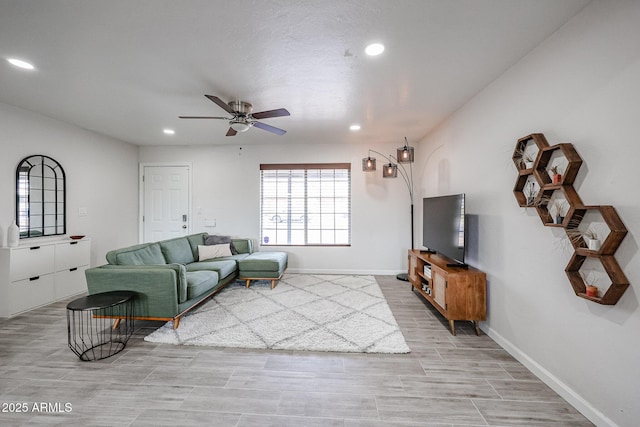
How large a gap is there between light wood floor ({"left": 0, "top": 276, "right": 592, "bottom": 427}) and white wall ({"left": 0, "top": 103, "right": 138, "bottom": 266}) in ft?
6.62

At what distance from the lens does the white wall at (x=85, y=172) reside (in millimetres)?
3172

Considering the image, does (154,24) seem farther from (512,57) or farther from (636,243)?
(636,243)

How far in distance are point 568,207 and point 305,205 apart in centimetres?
396

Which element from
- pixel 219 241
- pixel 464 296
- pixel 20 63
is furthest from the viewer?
pixel 219 241

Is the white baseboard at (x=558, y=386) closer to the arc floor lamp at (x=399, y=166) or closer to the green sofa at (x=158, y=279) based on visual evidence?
the arc floor lamp at (x=399, y=166)

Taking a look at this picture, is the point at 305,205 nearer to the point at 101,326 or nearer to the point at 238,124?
the point at 238,124

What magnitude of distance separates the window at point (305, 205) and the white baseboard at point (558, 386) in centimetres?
307

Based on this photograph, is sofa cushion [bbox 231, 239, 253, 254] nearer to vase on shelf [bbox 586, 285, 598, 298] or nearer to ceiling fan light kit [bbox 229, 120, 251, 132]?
ceiling fan light kit [bbox 229, 120, 251, 132]

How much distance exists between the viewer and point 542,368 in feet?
6.35

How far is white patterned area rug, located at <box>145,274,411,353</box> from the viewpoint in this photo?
8.07 feet

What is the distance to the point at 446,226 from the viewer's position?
122 inches

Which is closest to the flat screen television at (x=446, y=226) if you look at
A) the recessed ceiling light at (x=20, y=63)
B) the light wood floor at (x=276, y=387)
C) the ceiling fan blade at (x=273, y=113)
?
the light wood floor at (x=276, y=387)

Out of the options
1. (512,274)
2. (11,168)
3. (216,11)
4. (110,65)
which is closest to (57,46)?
(110,65)

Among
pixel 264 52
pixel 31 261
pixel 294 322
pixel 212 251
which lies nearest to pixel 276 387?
pixel 294 322
